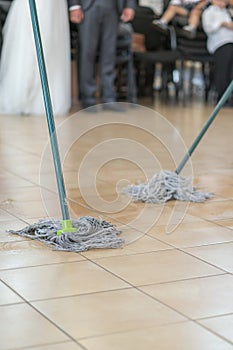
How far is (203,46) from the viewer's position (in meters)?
6.67

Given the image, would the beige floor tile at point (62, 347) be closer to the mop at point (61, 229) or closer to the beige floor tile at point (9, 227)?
the mop at point (61, 229)

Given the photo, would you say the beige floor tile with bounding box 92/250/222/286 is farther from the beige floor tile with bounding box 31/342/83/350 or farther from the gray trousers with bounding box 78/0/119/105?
the gray trousers with bounding box 78/0/119/105

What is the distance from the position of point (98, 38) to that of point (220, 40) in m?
1.14

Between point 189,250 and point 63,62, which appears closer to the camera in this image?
point 189,250

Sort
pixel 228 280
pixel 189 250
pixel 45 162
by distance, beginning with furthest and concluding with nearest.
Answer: pixel 45 162
pixel 189 250
pixel 228 280

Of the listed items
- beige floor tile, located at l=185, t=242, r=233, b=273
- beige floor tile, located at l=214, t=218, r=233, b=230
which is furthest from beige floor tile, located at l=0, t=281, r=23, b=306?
beige floor tile, located at l=214, t=218, r=233, b=230

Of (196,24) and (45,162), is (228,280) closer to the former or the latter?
(45,162)

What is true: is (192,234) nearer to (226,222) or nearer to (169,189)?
(226,222)

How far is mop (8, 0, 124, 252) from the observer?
6.72ft

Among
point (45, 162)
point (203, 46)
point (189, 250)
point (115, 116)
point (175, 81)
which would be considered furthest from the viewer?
point (175, 81)

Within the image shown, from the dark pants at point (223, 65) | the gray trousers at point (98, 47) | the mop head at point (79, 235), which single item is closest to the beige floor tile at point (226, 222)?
the mop head at point (79, 235)

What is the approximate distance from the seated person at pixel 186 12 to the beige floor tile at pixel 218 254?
4.74 m

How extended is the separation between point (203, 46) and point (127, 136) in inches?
101

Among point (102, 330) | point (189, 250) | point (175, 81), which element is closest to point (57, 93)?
point (175, 81)
